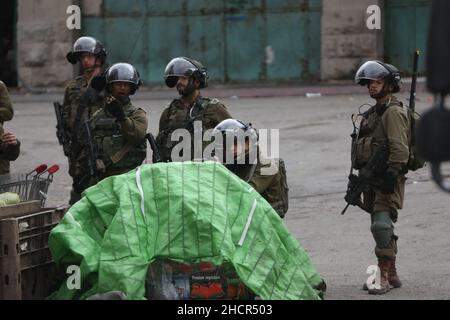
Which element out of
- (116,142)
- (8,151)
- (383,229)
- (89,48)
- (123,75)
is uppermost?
(89,48)

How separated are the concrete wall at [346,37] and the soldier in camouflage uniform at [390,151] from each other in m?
11.7

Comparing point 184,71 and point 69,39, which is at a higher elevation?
point 184,71

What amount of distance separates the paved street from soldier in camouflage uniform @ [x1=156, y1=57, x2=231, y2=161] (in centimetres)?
150

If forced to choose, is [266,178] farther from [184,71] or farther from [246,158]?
[184,71]

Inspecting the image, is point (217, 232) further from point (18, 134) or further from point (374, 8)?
point (374, 8)

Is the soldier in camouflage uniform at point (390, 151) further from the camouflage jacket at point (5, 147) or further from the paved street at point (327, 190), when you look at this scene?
the camouflage jacket at point (5, 147)

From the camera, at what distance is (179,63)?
1041 centimetres

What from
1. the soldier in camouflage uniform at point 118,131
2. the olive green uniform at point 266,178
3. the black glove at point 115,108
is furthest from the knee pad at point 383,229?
the black glove at point 115,108

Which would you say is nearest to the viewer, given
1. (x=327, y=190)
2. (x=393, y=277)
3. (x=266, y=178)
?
(x=266, y=178)

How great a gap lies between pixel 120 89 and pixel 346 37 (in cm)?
1154

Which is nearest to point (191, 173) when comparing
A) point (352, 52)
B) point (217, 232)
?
point (217, 232)

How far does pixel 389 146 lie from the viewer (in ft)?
31.7

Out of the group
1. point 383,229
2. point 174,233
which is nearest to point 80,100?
point 383,229
